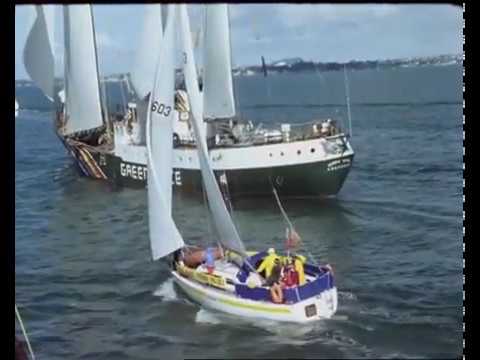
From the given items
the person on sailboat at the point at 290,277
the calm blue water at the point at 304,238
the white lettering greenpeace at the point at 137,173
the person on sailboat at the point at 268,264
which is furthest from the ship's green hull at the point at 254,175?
the person on sailboat at the point at 290,277

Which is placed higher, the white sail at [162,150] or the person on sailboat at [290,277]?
the white sail at [162,150]

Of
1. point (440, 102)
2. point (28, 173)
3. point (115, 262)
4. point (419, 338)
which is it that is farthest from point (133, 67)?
point (419, 338)

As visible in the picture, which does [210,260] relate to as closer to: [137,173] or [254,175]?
[137,173]

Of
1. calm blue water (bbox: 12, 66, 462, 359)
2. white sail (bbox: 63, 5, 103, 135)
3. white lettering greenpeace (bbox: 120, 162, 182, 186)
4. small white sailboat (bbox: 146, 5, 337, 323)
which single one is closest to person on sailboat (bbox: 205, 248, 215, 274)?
small white sailboat (bbox: 146, 5, 337, 323)

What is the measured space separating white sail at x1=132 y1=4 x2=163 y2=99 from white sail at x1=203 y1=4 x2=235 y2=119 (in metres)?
0.45

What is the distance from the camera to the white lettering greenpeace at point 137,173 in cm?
546

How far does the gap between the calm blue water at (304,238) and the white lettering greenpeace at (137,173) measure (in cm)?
15

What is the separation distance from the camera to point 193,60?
16.8 ft

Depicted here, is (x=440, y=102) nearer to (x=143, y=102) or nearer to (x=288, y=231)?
(x=288, y=231)

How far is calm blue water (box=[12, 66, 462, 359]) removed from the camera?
4320mm

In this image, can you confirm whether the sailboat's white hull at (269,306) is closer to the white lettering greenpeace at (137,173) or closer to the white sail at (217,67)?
the white lettering greenpeace at (137,173)

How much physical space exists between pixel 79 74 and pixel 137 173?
3.03 ft

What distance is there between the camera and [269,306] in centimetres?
440
